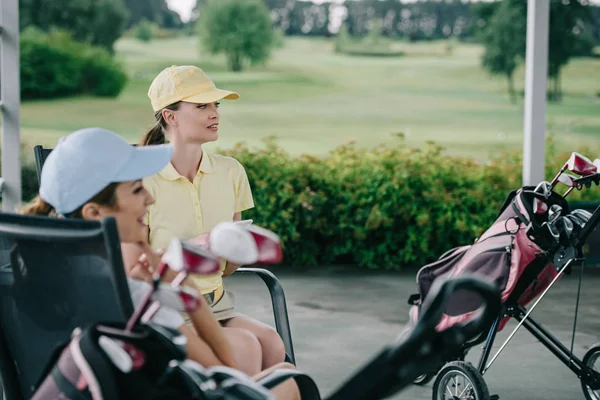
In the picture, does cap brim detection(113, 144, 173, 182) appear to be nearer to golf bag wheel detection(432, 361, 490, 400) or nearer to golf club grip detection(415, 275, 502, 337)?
golf club grip detection(415, 275, 502, 337)

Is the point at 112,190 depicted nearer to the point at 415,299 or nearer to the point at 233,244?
the point at 233,244

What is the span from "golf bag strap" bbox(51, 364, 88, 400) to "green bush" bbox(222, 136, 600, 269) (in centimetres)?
429

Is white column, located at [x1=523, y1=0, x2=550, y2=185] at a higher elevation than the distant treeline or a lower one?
lower

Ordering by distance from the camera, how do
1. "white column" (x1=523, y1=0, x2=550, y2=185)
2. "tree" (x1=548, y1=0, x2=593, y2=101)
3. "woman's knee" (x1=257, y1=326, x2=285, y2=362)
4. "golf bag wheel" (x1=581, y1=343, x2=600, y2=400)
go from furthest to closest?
"tree" (x1=548, y1=0, x2=593, y2=101)
"white column" (x1=523, y1=0, x2=550, y2=185)
"golf bag wheel" (x1=581, y1=343, x2=600, y2=400)
"woman's knee" (x1=257, y1=326, x2=285, y2=362)

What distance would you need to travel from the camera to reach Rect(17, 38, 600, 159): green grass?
862cm

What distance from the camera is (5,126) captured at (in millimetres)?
4715

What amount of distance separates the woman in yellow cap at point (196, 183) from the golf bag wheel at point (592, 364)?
1.40m

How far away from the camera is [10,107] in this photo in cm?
470

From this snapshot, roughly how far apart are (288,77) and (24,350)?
7.03 meters

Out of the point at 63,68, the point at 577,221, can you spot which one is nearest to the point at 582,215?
the point at 577,221

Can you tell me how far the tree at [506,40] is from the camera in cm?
866

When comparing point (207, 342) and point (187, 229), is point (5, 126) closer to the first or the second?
point (187, 229)

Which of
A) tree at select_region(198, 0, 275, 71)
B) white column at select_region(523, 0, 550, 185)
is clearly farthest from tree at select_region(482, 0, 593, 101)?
white column at select_region(523, 0, 550, 185)

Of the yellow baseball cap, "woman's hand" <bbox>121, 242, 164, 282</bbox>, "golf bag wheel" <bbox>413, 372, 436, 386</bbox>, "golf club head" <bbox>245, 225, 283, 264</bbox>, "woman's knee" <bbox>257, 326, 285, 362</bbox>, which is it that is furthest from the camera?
"golf bag wheel" <bbox>413, 372, 436, 386</bbox>
